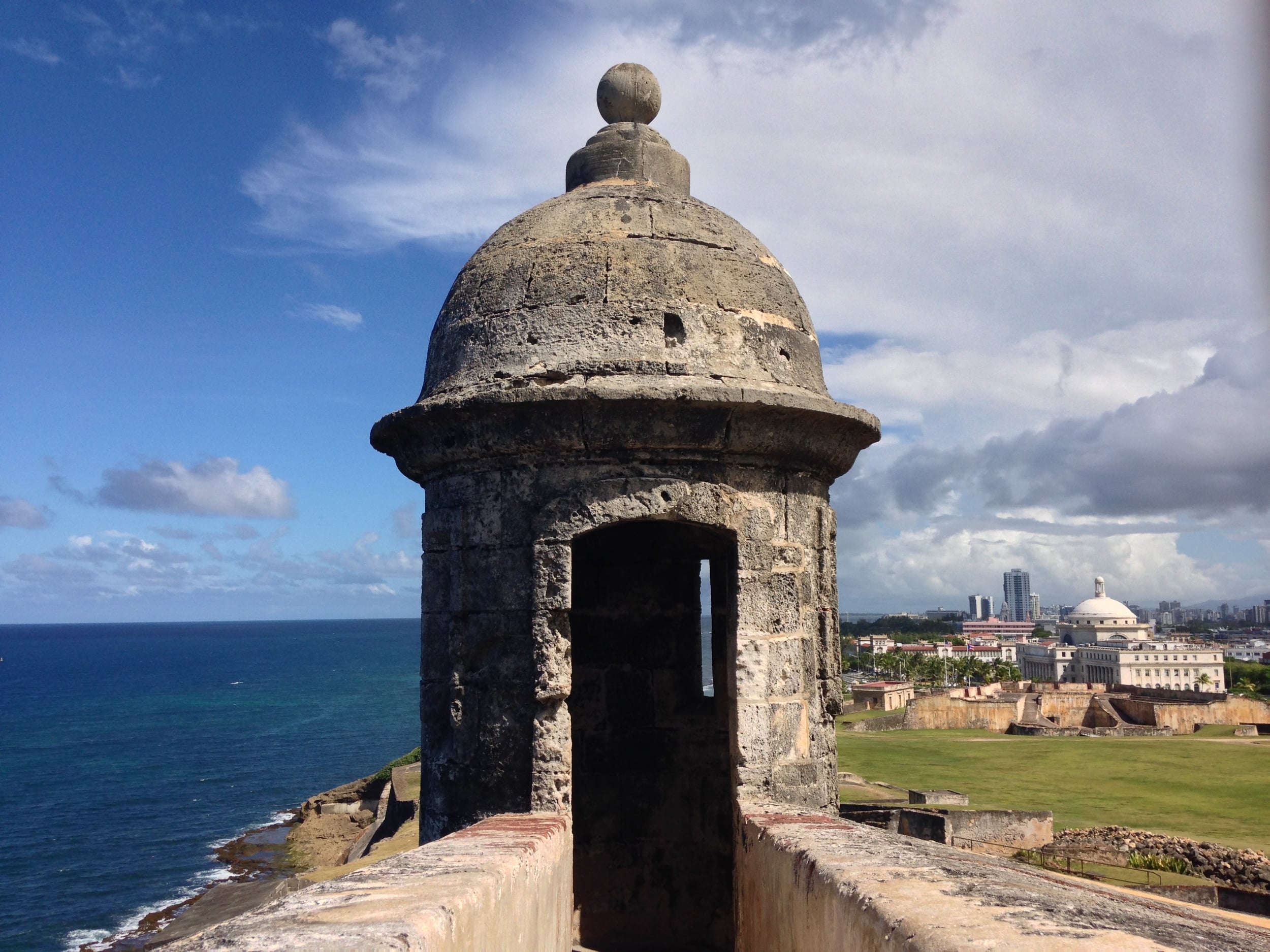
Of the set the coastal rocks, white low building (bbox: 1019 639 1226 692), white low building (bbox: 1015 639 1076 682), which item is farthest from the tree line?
the coastal rocks

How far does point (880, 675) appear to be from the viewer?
268ft

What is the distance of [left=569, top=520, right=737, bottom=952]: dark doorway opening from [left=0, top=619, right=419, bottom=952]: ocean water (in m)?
21.1

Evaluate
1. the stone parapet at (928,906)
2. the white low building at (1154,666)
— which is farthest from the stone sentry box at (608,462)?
the white low building at (1154,666)

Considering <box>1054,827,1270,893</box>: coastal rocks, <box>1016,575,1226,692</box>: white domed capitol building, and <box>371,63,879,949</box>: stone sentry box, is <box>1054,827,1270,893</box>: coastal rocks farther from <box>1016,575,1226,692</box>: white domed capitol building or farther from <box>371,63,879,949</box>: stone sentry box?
<box>1016,575,1226,692</box>: white domed capitol building

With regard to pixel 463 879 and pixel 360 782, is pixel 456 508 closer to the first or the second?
pixel 463 879

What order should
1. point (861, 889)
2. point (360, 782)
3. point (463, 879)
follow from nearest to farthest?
point (861, 889), point (463, 879), point (360, 782)

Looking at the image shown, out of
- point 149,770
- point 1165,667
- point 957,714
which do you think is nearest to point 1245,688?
point 1165,667

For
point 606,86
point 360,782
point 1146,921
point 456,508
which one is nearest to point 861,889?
point 1146,921

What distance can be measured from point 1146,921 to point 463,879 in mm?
1604

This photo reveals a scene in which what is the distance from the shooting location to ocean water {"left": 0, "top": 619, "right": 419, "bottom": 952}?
85.2 feet

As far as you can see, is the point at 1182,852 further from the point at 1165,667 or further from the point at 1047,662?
the point at 1047,662

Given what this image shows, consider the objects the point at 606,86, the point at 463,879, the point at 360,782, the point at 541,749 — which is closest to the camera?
the point at 463,879

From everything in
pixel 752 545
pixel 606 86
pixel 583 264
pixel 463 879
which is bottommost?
pixel 463 879

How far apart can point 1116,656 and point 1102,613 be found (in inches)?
674
